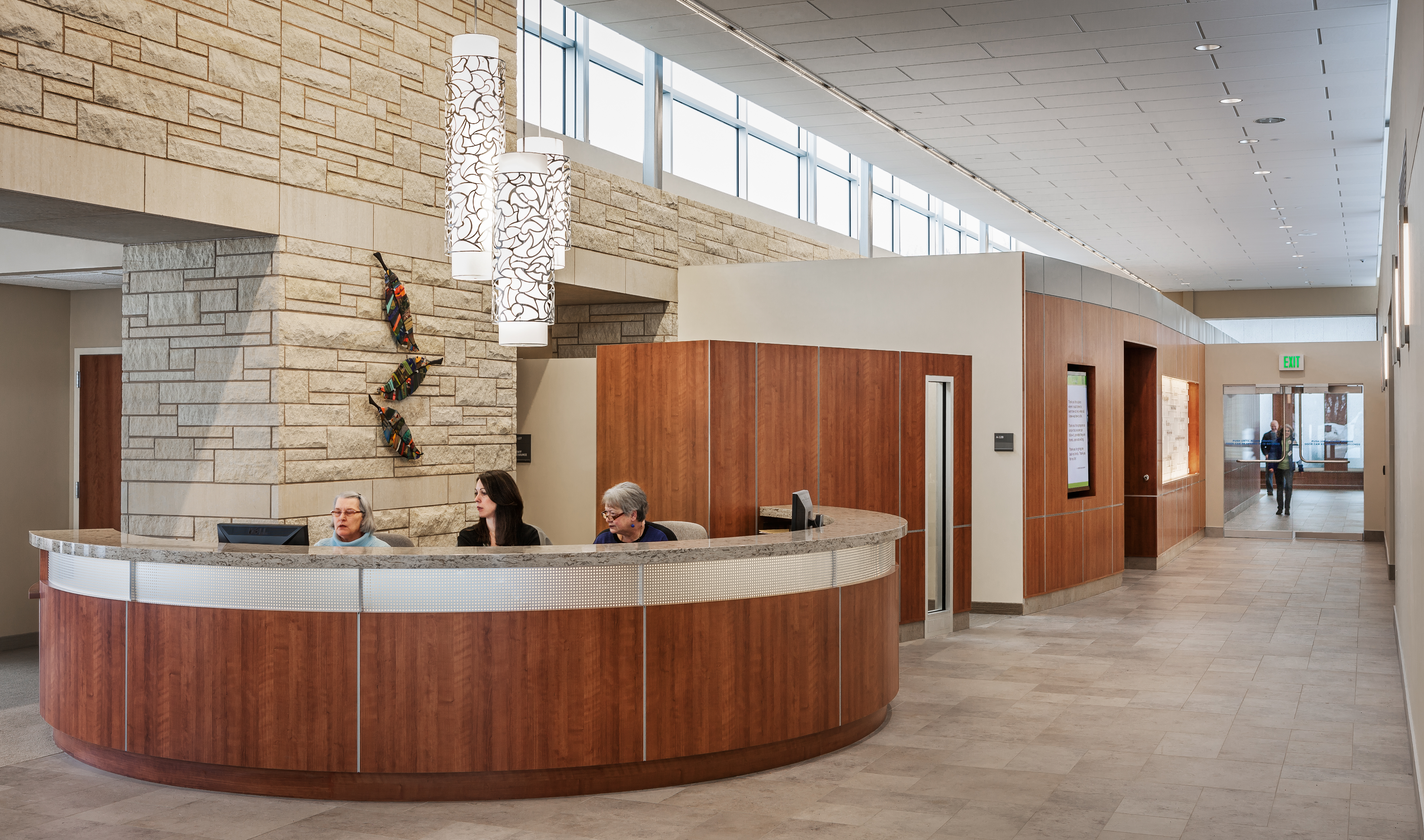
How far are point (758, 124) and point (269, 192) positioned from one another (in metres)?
6.95

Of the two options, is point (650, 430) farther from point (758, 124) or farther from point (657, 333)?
point (758, 124)

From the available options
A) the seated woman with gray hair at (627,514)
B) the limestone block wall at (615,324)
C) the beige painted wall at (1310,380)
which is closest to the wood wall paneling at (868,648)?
the seated woman with gray hair at (627,514)

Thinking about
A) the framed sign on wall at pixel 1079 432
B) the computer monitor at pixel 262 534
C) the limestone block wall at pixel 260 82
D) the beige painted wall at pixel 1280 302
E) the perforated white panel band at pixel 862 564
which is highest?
the beige painted wall at pixel 1280 302

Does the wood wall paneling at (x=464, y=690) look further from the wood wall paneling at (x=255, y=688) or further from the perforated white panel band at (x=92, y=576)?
the perforated white panel band at (x=92, y=576)

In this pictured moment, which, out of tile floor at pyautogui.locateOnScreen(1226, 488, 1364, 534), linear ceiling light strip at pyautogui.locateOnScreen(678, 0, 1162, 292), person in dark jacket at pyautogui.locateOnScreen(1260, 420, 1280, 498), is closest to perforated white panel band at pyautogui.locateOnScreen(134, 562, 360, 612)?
linear ceiling light strip at pyautogui.locateOnScreen(678, 0, 1162, 292)

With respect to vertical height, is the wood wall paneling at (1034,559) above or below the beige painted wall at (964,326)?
below

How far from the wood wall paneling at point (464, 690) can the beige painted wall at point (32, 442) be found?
16.0 ft

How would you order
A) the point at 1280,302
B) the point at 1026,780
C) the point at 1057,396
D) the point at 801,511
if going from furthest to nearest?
the point at 1280,302
the point at 1057,396
the point at 801,511
the point at 1026,780

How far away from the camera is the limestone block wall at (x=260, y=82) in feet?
16.2

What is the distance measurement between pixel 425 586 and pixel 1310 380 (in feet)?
47.4

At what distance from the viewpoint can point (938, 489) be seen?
8.45 metres

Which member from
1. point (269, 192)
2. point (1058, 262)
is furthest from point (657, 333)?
point (269, 192)

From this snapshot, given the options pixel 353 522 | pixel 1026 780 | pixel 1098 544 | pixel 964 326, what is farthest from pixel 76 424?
pixel 1098 544

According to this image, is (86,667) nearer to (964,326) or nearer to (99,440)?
(99,440)
